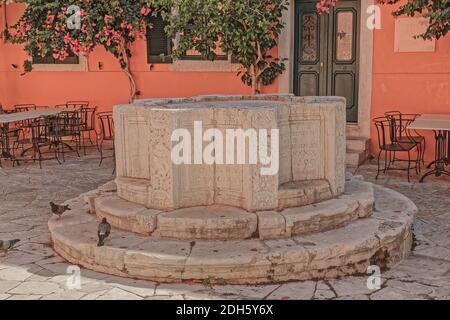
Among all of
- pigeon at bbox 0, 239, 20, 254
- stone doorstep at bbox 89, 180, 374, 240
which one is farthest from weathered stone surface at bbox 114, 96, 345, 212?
pigeon at bbox 0, 239, 20, 254

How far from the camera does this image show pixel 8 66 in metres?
13.0

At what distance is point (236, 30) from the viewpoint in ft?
31.5

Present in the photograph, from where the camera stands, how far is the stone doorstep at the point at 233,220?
16.8 feet

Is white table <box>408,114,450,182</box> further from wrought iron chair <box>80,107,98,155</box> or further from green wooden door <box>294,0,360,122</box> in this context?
wrought iron chair <box>80,107,98,155</box>

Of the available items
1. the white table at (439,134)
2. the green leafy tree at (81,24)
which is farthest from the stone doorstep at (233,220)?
the green leafy tree at (81,24)

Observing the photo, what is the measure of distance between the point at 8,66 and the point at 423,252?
10.3 m

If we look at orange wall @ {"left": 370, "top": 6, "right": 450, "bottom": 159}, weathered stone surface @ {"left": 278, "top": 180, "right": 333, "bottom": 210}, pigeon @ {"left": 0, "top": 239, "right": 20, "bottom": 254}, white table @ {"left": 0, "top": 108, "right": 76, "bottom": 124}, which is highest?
orange wall @ {"left": 370, "top": 6, "right": 450, "bottom": 159}

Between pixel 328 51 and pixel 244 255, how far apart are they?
648cm

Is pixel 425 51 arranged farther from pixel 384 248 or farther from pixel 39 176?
pixel 39 176

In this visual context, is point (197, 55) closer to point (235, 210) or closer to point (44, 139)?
point (44, 139)

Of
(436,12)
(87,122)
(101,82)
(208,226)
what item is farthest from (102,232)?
(101,82)

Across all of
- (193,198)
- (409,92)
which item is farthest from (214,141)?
(409,92)

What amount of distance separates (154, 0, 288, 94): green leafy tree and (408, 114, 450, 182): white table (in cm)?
283

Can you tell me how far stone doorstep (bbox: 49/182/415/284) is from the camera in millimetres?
4707
